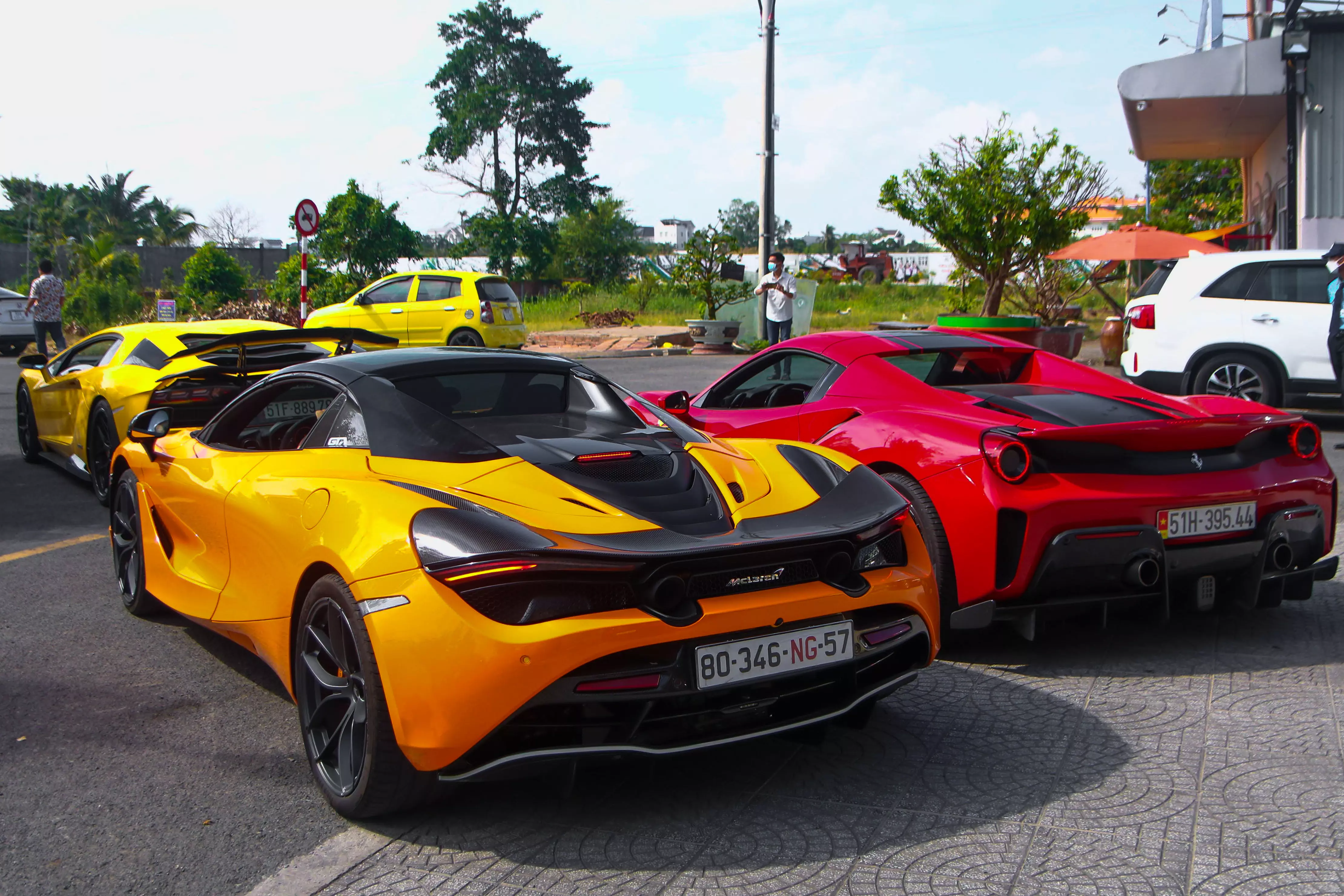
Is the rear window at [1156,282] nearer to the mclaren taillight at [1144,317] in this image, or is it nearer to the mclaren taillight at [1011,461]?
the mclaren taillight at [1144,317]

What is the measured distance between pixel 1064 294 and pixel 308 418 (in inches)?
832

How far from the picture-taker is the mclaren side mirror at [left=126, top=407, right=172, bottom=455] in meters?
4.71

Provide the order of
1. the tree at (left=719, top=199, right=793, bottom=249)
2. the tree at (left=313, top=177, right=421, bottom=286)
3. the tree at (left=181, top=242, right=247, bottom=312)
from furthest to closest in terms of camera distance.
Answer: the tree at (left=719, top=199, right=793, bottom=249) < the tree at (left=313, top=177, right=421, bottom=286) < the tree at (left=181, top=242, right=247, bottom=312)

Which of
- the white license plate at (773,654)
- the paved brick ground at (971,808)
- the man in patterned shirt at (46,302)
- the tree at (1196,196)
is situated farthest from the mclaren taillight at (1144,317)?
the tree at (1196,196)

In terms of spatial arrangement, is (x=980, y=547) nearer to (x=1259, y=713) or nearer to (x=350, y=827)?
(x=1259, y=713)

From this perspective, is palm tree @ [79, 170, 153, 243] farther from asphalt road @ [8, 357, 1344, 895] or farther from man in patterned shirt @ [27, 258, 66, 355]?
asphalt road @ [8, 357, 1344, 895]

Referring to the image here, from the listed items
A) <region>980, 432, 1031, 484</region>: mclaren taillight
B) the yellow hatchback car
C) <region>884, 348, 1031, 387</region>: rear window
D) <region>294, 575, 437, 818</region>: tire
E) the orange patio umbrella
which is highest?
the orange patio umbrella

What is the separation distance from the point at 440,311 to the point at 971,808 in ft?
56.9

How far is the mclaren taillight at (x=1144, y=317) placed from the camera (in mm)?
11328

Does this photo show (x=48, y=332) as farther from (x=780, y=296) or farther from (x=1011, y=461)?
(x=1011, y=461)

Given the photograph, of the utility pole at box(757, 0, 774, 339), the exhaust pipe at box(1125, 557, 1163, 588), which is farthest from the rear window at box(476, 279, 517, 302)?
the exhaust pipe at box(1125, 557, 1163, 588)

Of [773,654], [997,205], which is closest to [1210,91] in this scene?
[997,205]

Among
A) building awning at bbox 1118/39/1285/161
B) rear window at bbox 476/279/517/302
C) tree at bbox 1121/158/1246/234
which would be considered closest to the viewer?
building awning at bbox 1118/39/1285/161

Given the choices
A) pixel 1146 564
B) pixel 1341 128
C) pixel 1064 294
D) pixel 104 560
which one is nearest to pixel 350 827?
pixel 1146 564
